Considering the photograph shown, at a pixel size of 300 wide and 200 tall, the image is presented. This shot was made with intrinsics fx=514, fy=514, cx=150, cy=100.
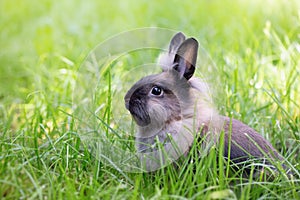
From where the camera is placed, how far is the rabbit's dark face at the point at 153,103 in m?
2.96

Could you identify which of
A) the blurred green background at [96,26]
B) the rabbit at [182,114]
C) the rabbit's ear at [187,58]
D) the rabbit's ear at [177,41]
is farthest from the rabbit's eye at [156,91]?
the blurred green background at [96,26]

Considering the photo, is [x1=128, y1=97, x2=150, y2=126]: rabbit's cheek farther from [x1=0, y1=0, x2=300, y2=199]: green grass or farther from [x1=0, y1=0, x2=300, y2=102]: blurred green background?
[x1=0, y1=0, x2=300, y2=102]: blurred green background

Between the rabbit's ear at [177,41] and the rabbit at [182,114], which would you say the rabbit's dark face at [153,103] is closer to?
the rabbit at [182,114]

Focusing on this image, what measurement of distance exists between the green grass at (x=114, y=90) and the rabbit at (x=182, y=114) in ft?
0.46

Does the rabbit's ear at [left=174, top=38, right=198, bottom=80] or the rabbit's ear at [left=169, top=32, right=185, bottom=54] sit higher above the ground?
the rabbit's ear at [left=169, top=32, right=185, bottom=54]

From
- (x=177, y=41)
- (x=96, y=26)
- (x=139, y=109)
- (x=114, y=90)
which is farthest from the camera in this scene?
(x=96, y=26)

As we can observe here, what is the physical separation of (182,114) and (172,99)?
106 millimetres

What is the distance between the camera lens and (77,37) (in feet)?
19.6

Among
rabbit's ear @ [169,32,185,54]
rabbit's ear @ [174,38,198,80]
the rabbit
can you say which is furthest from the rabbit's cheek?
rabbit's ear @ [169,32,185,54]

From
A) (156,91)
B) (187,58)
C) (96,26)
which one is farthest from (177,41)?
(96,26)

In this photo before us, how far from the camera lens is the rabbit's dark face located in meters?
2.96

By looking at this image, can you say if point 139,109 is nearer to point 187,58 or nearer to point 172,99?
point 172,99

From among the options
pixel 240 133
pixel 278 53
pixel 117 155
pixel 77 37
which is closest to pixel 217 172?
pixel 240 133

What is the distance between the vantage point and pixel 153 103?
9.73ft
